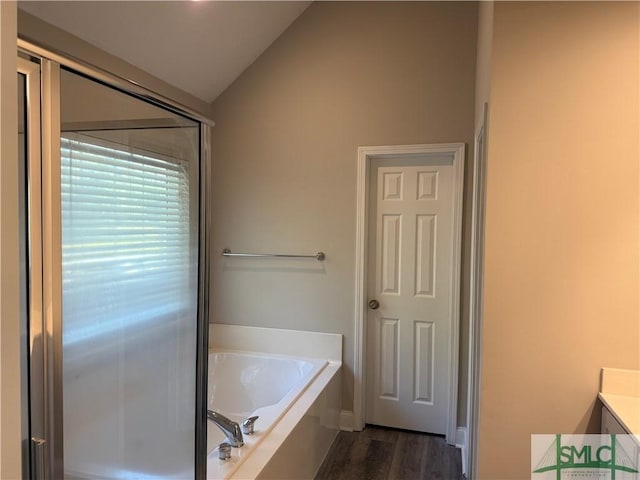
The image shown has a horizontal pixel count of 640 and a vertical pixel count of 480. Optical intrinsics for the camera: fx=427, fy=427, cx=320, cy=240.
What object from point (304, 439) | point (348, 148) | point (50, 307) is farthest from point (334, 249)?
point (50, 307)

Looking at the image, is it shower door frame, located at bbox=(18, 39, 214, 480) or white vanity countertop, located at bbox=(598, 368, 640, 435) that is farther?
white vanity countertop, located at bbox=(598, 368, 640, 435)

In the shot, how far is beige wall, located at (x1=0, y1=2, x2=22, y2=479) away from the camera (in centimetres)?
57

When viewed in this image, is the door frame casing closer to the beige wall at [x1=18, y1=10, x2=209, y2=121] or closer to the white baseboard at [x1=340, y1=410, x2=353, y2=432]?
the white baseboard at [x1=340, y1=410, x2=353, y2=432]

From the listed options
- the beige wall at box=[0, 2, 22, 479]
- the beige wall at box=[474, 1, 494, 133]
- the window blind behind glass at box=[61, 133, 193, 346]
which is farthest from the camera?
the beige wall at box=[474, 1, 494, 133]

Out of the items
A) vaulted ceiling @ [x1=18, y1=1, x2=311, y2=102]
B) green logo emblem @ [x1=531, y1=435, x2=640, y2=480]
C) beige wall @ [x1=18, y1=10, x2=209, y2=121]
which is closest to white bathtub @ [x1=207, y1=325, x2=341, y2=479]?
green logo emblem @ [x1=531, y1=435, x2=640, y2=480]

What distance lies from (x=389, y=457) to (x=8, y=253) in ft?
8.35

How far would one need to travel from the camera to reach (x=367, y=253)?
2910 mm

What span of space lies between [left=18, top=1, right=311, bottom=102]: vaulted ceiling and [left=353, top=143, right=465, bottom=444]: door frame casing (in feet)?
3.35

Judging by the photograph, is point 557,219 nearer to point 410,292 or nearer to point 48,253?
point 410,292

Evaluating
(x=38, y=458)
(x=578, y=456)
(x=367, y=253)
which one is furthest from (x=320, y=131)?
(x=38, y=458)

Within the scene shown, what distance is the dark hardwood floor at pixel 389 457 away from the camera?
242 cm

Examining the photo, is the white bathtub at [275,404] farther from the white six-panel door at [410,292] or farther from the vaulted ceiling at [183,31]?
the vaulted ceiling at [183,31]

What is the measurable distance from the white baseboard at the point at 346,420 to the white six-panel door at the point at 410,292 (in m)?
0.13

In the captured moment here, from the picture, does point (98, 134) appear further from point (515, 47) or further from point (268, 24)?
point (268, 24)
